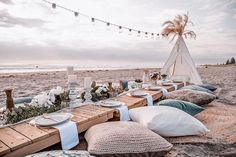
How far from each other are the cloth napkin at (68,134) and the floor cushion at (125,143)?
19 centimetres

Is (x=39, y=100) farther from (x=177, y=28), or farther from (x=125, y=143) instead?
(x=177, y=28)

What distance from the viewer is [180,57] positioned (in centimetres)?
670

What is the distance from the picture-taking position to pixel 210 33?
9.31 m

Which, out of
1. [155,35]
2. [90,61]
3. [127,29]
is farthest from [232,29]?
[90,61]

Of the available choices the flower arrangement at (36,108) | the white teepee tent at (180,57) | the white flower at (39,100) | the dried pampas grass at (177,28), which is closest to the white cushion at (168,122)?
the flower arrangement at (36,108)

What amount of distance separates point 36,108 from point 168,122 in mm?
1557

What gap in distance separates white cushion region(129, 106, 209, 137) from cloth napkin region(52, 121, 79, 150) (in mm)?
785

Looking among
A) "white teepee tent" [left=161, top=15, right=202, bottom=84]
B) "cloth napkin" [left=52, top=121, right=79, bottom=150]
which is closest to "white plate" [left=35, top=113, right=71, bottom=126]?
"cloth napkin" [left=52, top=121, right=79, bottom=150]

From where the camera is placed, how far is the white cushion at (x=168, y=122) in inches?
84.0

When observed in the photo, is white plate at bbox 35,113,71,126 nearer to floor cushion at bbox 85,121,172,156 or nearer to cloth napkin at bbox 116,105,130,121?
floor cushion at bbox 85,121,172,156

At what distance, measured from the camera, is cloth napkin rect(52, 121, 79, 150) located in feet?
5.77

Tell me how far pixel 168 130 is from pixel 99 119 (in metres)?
0.81

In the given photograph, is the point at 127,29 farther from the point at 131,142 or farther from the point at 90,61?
the point at 90,61

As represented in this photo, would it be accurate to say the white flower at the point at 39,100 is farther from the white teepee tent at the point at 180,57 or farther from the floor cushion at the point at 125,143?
the white teepee tent at the point at 180,57
